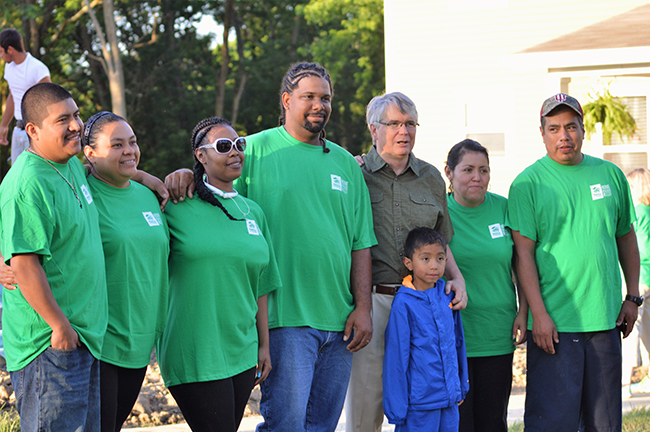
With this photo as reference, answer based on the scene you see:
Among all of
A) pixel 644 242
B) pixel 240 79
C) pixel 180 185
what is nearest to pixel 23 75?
pixel 180 185

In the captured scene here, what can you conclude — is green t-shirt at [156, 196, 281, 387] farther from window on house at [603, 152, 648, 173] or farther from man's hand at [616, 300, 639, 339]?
window on house at [603, 152, 648, 173]

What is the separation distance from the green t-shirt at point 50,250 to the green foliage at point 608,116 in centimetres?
1011

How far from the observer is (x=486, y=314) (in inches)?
157

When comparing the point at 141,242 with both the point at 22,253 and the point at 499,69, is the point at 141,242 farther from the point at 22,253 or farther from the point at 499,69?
the point at 499,69

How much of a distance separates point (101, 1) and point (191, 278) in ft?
78.3

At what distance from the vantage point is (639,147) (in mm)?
11828

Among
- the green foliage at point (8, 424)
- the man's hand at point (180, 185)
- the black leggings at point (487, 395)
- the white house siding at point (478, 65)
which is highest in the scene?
the white house siding at point (478, 65)

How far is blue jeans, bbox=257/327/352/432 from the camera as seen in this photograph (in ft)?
11.3

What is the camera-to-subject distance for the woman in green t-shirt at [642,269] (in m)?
6.64

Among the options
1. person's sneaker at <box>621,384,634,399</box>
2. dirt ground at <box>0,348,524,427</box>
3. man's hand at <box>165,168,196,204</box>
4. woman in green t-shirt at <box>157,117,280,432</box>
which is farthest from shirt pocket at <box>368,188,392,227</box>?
person's sneaker at <box>621,384,634,399</box>

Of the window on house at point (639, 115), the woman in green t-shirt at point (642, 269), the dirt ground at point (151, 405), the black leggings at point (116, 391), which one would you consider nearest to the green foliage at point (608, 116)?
the window on house at point (639, 115)

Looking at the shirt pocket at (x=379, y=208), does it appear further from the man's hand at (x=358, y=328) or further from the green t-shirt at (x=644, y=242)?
the green t-shirt at (x=644, y=242)

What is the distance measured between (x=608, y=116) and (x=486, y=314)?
841cm

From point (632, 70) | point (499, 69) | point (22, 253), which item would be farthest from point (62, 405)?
point (499, 69)
